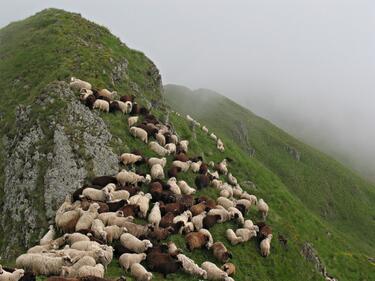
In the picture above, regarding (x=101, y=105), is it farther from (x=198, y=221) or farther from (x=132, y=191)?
(x=198, y=221)

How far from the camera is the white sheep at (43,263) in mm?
19703

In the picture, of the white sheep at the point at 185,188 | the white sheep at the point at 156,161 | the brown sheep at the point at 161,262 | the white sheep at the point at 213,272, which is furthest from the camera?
the white sheep at the point at 156,161

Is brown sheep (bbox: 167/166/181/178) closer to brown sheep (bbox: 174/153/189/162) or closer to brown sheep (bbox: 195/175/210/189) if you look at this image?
brown sheep (bbox: 174/153/189/162)

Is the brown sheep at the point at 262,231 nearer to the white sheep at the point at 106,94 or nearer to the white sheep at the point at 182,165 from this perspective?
the white sheep at the point at 182,165

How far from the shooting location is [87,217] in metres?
24.9

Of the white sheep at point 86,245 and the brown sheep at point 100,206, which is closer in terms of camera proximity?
the white sheep at point 86,245

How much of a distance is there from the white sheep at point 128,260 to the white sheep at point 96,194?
18.3 feet

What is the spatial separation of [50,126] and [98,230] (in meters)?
12.0

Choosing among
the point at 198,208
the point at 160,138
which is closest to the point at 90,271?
the point at 198,208

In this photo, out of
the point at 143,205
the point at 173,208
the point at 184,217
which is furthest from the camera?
the point at 173,208

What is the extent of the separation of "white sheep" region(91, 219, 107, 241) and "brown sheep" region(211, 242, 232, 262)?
716cm

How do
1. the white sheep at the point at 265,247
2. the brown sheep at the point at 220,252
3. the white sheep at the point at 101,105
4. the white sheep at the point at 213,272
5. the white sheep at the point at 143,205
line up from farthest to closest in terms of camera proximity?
the white sheep at the point at 101,105
the white sheep at the point at 265,247
the brown sheep at the point at 220,252
the white sheep at the point at 143,205
the white sheep at the point at 213,272

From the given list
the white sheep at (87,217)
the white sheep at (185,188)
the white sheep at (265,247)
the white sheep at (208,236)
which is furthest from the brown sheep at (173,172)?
the white sheep at (87,217)

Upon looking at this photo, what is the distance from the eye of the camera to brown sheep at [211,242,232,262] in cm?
2783
